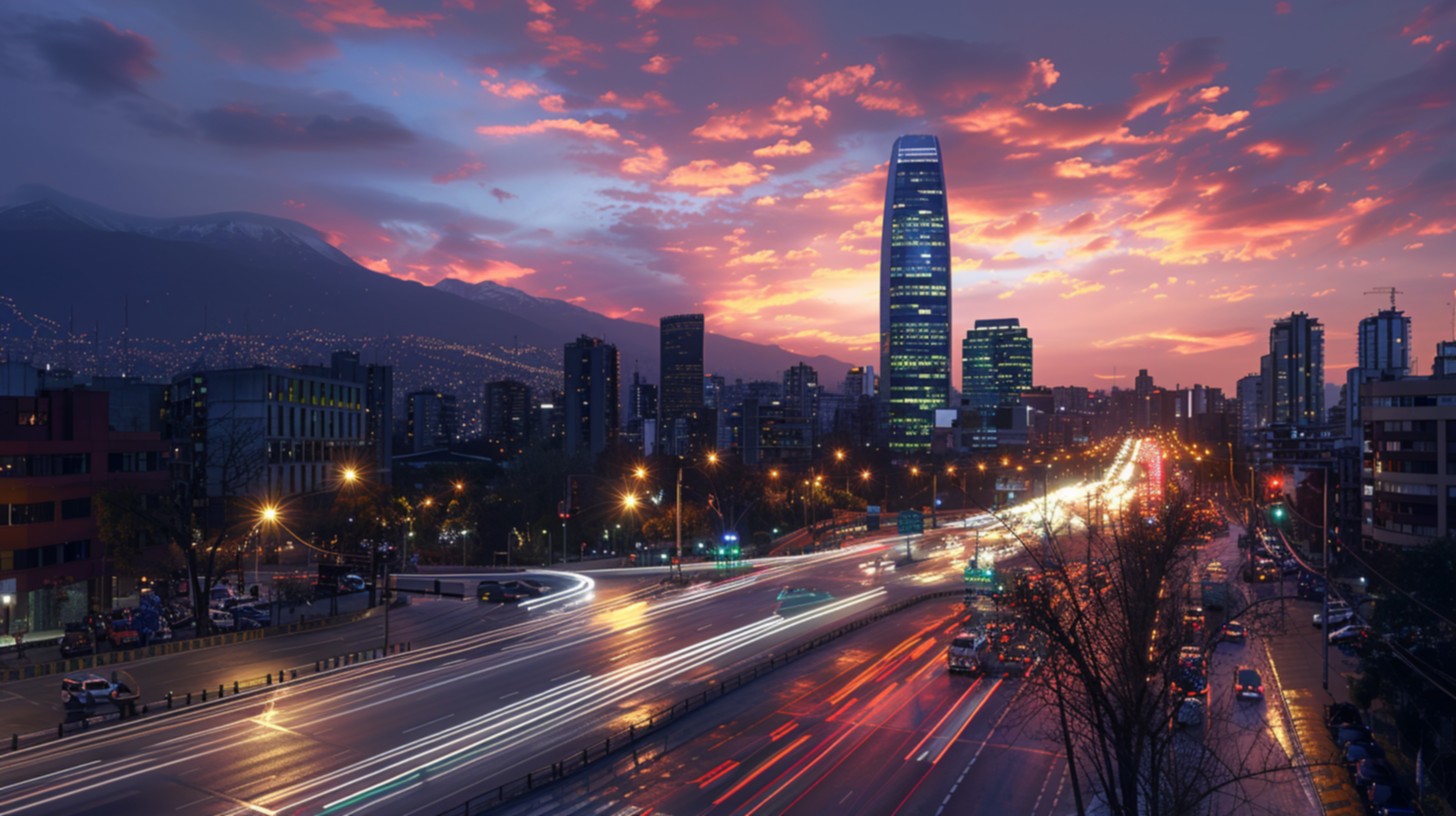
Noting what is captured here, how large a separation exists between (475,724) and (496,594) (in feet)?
79.7

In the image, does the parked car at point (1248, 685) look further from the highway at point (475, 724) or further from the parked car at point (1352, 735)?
the highway at point (475, 724)

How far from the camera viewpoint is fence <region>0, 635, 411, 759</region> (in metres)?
22.7

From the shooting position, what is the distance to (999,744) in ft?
73.7

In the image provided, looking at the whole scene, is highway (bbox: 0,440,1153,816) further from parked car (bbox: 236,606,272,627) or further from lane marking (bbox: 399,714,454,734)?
parked car (bbox: 236,606,272,627)

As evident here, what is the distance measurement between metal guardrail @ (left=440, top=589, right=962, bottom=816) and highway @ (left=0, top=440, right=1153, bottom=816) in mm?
643

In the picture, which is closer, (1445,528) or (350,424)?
(1445,528)

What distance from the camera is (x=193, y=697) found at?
87.1ft

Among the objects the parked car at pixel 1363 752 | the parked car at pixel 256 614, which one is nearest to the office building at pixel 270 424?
the parked car at pixel 256 614

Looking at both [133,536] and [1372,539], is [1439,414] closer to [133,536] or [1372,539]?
[1372,539]

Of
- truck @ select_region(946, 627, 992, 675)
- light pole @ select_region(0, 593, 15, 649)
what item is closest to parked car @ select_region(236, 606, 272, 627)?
light pole @ select_region(0, 593, 15, 649)

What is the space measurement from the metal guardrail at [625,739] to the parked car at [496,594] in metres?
19.6

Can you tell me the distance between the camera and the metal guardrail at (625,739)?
59.9 ft

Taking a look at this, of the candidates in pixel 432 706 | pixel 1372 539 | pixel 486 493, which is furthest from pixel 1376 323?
pixel 432 706

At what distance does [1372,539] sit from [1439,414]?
9196 mm
